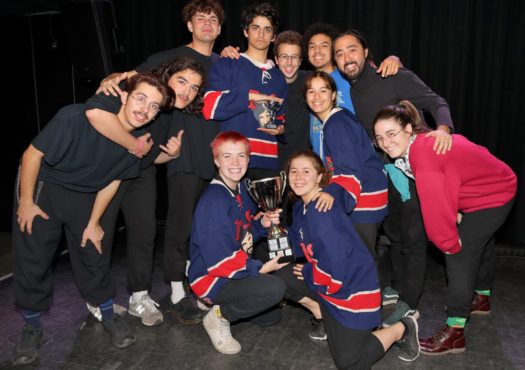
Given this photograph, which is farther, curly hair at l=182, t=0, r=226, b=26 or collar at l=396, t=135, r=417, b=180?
curly hair at l=182, t=0, r=226, b=26

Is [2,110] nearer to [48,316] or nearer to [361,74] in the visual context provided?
[48,316]

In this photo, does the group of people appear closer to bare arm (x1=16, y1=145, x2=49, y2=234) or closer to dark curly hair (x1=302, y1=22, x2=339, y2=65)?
bare arm (x1=16, y1=145, x2=49, y2=234)

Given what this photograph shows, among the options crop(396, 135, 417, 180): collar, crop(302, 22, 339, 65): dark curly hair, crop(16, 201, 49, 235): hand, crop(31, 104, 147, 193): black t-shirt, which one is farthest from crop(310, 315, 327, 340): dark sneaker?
crop(302, 22, 339, 65): dark curly hair

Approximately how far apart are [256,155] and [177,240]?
2.54 ft

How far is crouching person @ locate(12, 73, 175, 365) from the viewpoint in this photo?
6.78 feet

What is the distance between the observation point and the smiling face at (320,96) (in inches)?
92.7

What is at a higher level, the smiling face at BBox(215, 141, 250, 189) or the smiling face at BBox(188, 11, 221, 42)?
the smiling face at BBox(188, 11, 221, 42)

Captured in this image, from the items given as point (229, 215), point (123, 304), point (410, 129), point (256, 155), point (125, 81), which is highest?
point (125, 81)

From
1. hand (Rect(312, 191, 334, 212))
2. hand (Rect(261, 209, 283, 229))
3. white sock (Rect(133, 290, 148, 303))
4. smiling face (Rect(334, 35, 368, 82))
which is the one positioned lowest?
white sock (Rect(133, 290, 148, 303))

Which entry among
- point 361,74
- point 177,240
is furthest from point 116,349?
point 361,74

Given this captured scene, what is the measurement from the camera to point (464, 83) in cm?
356

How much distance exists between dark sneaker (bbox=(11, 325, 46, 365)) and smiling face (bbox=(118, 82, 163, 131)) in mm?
1320

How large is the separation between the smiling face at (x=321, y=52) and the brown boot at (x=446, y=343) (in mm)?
1843

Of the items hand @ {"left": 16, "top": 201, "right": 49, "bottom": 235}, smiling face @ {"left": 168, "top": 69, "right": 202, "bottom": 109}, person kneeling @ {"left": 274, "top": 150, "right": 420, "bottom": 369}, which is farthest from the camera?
smiling face @ {"left": 168, "top": 69, "right": 202, "bottom": 109}
